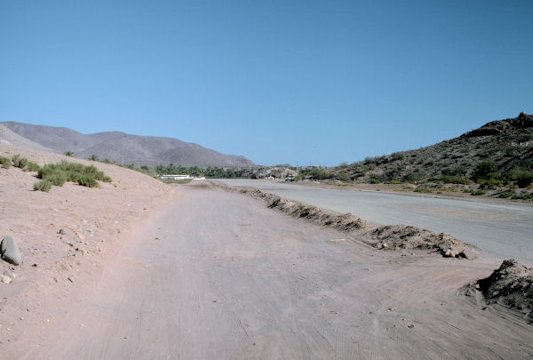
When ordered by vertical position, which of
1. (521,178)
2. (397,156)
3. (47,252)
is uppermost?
(397,156)

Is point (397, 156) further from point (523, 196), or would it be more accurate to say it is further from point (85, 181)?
point (85, 181)

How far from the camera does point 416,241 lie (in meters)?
13.7

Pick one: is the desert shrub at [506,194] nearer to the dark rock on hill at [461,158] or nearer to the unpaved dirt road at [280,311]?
the dark rock on hill at [461,158]

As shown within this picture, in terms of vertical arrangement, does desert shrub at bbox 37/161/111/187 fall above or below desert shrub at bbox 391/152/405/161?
below

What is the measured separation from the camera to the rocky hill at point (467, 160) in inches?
2312

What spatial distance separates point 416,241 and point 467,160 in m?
62.1

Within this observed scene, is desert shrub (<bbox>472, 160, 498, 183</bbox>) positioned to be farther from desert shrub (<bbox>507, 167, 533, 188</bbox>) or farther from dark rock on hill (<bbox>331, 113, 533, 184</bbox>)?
desert shrub (<bbox>507, 167, 533, 188</bbox>)

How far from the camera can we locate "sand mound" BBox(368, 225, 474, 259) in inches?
480

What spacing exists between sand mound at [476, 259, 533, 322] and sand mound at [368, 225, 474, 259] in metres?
3.03

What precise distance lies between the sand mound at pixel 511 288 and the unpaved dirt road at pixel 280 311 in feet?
0.92

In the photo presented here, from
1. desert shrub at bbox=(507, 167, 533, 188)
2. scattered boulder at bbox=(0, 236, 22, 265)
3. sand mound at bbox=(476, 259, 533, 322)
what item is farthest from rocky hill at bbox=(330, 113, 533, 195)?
scattered boulder at bbox=(0, 236, 22, 265)

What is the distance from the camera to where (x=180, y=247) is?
14.2m

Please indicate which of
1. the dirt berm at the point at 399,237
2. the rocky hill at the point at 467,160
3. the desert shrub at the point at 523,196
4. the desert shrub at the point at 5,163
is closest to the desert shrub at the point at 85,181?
the desert shrub at the point at 5,163

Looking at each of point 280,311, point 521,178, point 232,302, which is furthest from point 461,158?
point 280,311
